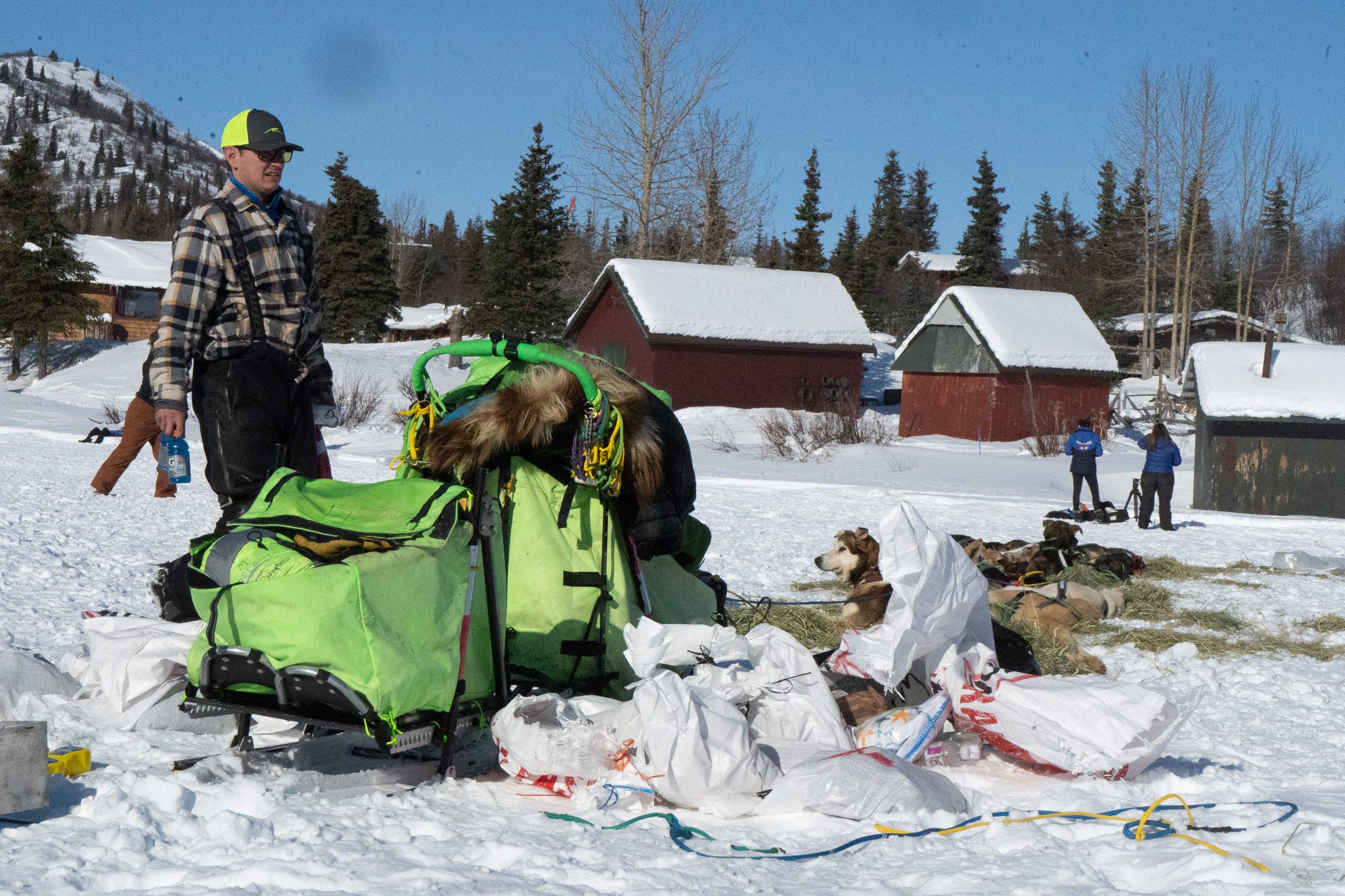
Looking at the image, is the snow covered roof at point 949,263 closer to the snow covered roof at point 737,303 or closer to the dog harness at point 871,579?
the snow covered roof at point 737,303

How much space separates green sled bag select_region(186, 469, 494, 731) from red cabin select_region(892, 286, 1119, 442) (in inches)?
980

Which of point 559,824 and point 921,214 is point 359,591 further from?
point 921,214

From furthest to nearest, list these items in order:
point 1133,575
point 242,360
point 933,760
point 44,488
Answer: point 44,488
point 1133,575
point 242,360
point 933,760

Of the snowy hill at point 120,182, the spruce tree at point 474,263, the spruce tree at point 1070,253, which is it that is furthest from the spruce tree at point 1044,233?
the snowy hill at point 120,182

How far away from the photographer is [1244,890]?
2291 mm

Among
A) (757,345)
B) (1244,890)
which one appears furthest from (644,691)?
(757,345)

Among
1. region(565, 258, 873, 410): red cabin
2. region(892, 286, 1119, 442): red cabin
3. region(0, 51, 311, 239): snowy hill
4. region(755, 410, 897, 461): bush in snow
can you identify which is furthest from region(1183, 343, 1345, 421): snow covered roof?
region(0, 51, 311, 239): snowy hill

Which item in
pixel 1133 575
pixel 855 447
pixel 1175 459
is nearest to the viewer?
pixel 1133 575

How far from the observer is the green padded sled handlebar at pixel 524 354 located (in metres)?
3.42

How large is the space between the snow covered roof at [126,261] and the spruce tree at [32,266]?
1283cm

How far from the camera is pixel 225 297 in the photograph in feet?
12.8

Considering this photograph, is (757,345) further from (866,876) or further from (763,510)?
(866,876)

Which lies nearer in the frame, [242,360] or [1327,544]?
[242,360]

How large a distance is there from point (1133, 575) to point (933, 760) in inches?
186
